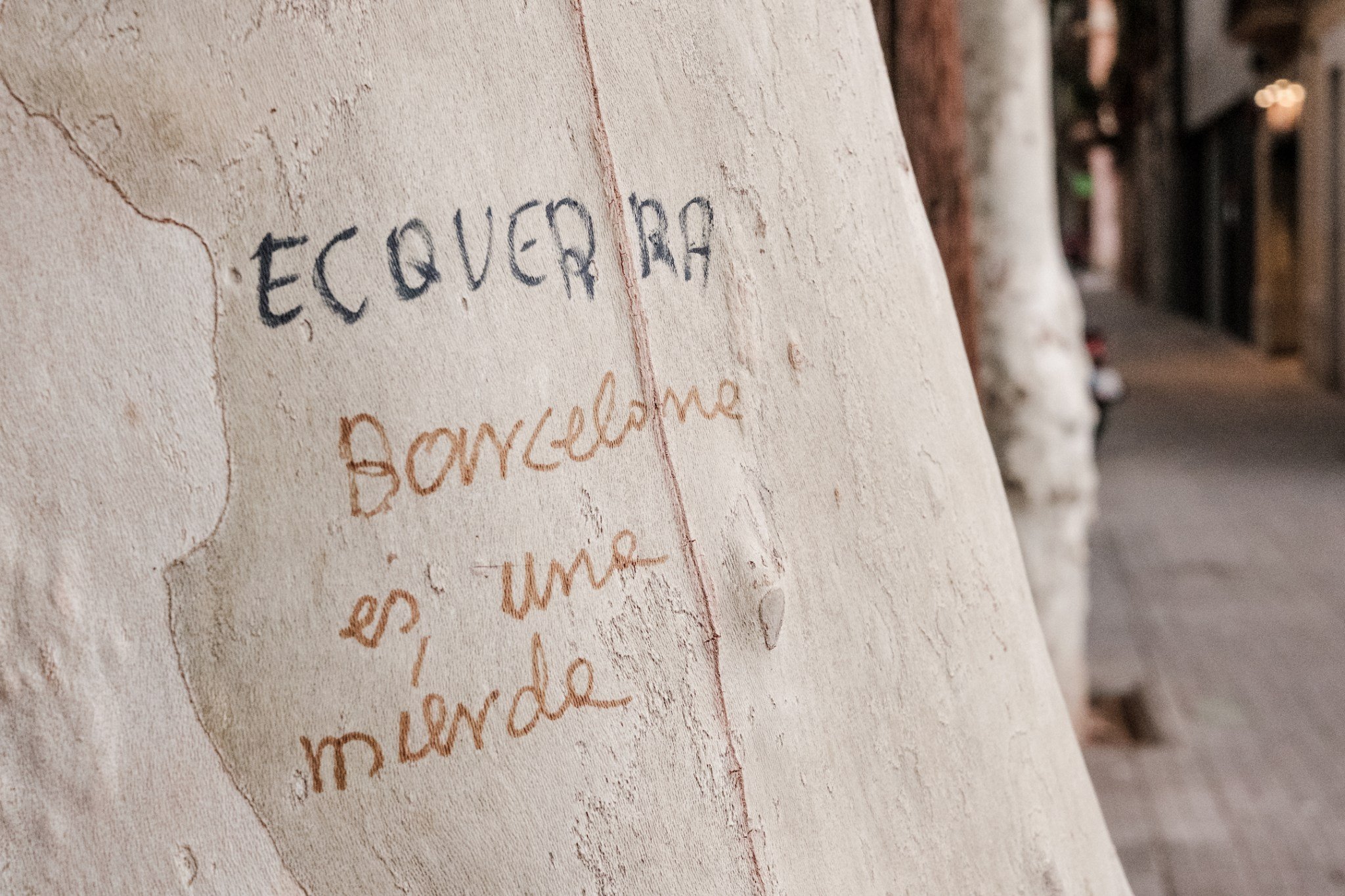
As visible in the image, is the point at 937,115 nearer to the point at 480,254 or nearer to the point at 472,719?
the point at 480,254

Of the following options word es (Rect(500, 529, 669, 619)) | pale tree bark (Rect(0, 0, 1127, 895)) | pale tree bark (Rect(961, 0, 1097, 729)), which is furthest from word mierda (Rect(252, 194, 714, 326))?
pale tree bark (Rect(961, 0, 1097, 729))

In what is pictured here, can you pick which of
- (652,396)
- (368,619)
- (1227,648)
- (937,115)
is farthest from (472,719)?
(1227,648)

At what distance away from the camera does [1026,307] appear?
4984mm

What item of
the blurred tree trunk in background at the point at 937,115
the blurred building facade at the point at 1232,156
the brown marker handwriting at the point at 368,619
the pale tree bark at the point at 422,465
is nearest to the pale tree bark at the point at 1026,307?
the blurred tree trunk in background at the point at 937,115

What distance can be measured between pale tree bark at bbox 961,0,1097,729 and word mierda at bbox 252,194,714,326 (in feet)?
12.9

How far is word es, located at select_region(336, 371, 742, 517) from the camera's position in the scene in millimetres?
1083

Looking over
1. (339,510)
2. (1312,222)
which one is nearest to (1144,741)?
(339,510)

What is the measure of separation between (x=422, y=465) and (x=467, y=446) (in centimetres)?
4

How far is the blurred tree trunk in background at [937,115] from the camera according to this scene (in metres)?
3.23

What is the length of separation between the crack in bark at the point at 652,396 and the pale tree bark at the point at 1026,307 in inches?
153

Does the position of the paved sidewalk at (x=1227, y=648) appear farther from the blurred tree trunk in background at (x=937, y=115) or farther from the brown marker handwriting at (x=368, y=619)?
the brown marker handwriting at (x=368, y=619)

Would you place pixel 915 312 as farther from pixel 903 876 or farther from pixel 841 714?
pixel 903 876

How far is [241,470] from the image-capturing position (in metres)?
1.06

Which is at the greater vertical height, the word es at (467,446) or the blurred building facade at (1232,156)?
the word es at (467,446)
